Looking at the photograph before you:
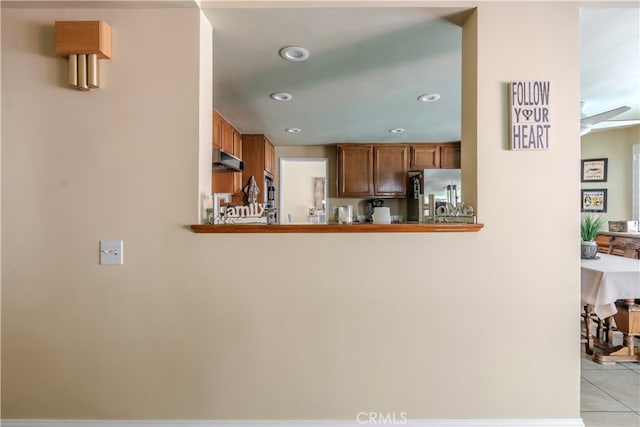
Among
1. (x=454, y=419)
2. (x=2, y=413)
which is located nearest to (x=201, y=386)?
(x=2, y=413)

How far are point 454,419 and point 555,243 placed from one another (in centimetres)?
106

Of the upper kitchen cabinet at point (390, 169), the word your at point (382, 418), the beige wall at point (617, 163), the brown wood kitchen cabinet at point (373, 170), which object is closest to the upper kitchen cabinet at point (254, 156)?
the brown wood kitchen cabinet at point (373, 170)

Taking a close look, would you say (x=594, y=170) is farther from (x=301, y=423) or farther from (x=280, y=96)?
(x=301, y=423)

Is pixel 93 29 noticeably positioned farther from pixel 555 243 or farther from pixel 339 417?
pixel 555 243

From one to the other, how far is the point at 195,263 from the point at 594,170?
5.09 metres

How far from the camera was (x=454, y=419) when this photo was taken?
1.69 meters

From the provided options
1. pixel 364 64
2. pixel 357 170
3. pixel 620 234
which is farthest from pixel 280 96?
pixel 620 234

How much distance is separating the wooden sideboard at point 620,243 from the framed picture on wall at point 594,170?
83cm

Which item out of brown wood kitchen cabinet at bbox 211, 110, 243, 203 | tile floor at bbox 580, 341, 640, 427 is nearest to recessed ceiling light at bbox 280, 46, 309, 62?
brown wood kitchen cabinet at bbox 211, 110, 243, 203

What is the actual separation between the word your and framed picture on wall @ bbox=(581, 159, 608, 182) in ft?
14.4

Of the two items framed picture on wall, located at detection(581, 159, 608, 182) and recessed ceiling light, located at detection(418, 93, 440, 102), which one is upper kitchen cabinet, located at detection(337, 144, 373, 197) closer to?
recessed ceiling light, located at detection(418, 93, 440, 102)

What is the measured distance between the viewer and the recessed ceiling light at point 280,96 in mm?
2840

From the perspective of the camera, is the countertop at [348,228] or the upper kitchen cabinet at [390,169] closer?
the countertop at [348,228]

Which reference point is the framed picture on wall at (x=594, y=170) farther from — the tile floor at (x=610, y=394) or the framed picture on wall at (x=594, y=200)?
the tile floor at (x=610, y=394)
